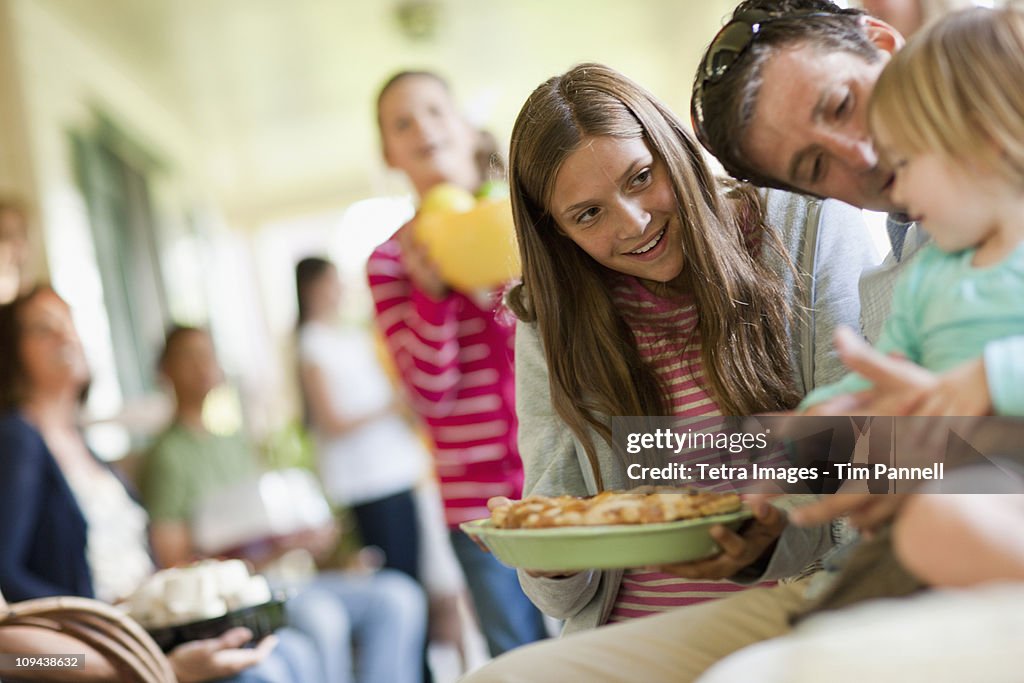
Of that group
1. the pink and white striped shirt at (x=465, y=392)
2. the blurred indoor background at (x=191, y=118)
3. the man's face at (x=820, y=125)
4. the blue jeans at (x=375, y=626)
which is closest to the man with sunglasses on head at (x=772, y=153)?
the man's face at (x=820, y=125)

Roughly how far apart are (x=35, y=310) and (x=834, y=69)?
5.52 feet

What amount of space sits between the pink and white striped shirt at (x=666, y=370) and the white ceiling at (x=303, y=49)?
6.38 ft

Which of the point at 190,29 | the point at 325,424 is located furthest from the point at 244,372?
the point at 325,424

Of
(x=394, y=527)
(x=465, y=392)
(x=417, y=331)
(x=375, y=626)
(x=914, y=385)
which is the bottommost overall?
(x=375, y=626)

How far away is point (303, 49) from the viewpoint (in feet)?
15.9

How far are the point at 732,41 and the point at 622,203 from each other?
18cm

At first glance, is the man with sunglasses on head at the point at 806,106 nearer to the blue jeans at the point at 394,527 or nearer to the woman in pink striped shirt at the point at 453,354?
the woman in pink striped shirt at the point at 453,354

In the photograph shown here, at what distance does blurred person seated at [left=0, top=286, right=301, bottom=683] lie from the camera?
159 centimetres

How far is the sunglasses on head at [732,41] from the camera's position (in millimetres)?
997

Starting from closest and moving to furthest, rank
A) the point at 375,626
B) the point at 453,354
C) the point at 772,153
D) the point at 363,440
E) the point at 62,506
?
the point at 772,153, the point at 62,506, the point at 453,354, the point at 375,626, the point at 363,440

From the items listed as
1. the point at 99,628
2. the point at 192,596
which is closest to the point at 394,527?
the point at 192,596

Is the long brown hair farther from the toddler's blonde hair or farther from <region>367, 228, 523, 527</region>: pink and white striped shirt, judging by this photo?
<region>367, 228, 523, 527</region>: pink and white striped shirt

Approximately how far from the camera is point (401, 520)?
2.68m

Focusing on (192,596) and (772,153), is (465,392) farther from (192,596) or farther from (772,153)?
(772,153)
